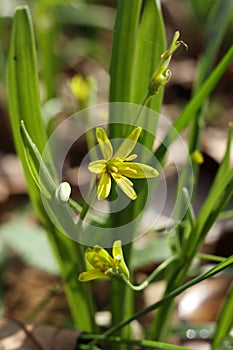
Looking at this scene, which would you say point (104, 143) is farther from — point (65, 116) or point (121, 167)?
point (65, 116)

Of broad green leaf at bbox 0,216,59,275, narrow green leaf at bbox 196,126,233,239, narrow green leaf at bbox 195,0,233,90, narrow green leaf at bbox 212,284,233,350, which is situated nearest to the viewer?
narrow green leaf at bbox 196,126,233,239

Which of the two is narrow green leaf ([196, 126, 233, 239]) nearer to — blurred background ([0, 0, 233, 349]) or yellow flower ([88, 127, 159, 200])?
yellow flower ([88, 127, 159, 200])

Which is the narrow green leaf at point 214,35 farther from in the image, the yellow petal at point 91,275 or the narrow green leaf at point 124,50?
the yellow petal at point 91,275

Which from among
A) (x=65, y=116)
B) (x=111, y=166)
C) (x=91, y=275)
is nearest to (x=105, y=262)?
(x=91, y=275)

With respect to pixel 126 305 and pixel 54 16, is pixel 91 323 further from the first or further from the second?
pixel 54 16

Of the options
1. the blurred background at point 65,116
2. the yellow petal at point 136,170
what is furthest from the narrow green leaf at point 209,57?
the yellow petal at point 136,170

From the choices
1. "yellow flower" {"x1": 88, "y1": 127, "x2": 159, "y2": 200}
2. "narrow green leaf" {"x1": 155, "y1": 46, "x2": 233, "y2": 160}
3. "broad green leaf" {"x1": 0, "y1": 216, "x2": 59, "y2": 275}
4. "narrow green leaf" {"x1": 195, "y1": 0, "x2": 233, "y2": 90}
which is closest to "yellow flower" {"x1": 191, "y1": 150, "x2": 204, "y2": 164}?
"narrow green leaf" {"x1": 155, "y1": 46, "x2": 233, "y2": 160}

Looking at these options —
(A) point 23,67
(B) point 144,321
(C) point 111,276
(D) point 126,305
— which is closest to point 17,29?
(A) point 23,67
